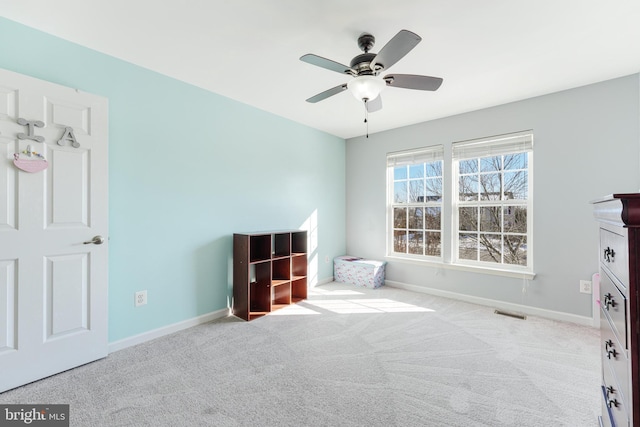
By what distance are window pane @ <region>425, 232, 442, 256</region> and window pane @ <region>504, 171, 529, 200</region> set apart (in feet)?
3.28

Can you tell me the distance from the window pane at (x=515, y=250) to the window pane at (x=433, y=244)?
2.57ft

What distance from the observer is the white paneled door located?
70.7 inches

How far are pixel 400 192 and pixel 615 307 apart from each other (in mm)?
3345

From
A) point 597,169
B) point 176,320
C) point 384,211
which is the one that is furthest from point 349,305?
point 597,169

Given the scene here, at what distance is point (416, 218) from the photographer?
414 cm

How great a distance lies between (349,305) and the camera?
11.3 feet

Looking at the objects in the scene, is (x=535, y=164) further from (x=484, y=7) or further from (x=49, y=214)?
(x=49, y=214)

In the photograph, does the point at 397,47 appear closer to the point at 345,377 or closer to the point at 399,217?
the point at 345,377

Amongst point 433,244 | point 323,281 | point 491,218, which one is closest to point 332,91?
point 491,218

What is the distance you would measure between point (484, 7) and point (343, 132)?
2794 millimetres

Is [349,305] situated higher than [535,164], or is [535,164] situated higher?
[535,164]

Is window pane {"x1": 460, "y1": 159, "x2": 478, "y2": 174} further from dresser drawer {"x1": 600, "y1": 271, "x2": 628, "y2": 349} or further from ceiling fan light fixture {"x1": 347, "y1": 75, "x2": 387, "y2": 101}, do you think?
dresser drawer {"x1": 600, "y1": 271, "x2": 628, "y2": 349}

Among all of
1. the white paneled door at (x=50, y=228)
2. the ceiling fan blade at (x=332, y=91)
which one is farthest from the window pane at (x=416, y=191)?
the white paneled door at (x=50, y=228)

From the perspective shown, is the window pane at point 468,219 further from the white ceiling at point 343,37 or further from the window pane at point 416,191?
the white ceiling at point 343,37
